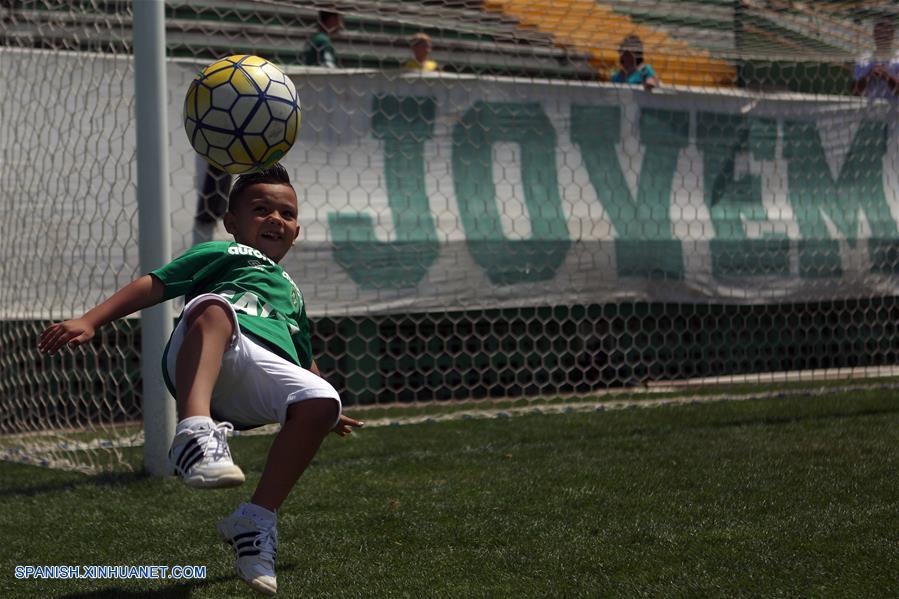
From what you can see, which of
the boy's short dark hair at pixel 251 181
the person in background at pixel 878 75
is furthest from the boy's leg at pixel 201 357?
the person in background at pixel 878 75

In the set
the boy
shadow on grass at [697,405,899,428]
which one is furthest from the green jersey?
shadow on grass at [697,405,899,428]

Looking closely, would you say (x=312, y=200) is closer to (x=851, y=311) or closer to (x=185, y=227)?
(x=185, y=227)

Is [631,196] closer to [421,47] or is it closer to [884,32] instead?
[421,47]

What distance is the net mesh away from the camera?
→ 5.55 meters

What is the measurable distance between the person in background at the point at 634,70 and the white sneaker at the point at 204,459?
530 centimetres

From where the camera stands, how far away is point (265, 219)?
3012mm

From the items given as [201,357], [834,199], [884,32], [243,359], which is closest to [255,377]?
[243,359]

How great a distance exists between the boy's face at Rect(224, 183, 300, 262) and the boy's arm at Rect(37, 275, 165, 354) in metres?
0.35

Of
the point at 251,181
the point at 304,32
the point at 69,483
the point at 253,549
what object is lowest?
the point at 69,483

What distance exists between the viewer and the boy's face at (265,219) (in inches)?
119

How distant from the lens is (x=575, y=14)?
6.62 metres

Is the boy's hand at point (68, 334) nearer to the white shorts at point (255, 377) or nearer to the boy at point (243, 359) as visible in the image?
the boy at point (243, 359)

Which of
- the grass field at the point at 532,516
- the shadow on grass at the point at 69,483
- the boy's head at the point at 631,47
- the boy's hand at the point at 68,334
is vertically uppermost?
the boy's head at the point at 631,47

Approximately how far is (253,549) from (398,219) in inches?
162
